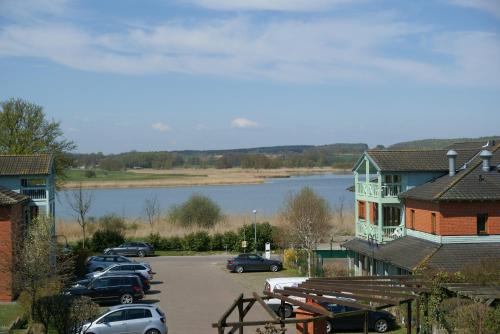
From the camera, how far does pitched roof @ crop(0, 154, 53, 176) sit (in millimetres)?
39719

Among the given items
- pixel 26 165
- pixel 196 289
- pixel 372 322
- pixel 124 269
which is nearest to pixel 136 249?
pixel 124 269

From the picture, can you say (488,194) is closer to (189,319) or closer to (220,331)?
(189,319)

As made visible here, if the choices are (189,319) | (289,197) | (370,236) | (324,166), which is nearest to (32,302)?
(189,319)

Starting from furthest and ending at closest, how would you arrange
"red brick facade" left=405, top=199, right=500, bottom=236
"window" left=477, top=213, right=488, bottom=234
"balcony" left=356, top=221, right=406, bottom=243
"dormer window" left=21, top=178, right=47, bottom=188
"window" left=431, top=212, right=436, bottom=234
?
"dormer window" left=21, top=178, right=47, bottom=188
"balcony" left=356, top=221, right=406, bottom=243
"window" left=431, top=212, right=436, bottom=234
"window" left=477, top=213, right=488, bottom=234
"red brick facade" left=405, top=199, right=500, bottom=236

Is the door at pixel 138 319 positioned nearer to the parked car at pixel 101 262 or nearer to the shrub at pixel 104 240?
the parked car at pixel 101 262

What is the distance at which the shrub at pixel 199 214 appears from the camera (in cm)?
7031

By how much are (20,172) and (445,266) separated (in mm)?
24161

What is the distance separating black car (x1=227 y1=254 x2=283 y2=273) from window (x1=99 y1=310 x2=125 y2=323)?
21.2 metres

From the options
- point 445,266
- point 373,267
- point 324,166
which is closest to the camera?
point 445,266

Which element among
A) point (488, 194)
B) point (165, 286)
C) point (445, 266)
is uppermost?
point (488, 194)

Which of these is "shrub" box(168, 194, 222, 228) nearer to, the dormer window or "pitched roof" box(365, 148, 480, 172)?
the dormer window

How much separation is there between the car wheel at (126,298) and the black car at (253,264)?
1356cm

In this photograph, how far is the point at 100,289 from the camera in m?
32.2

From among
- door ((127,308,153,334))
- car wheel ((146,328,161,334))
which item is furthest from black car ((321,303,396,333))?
door ((127,308,153,334))
